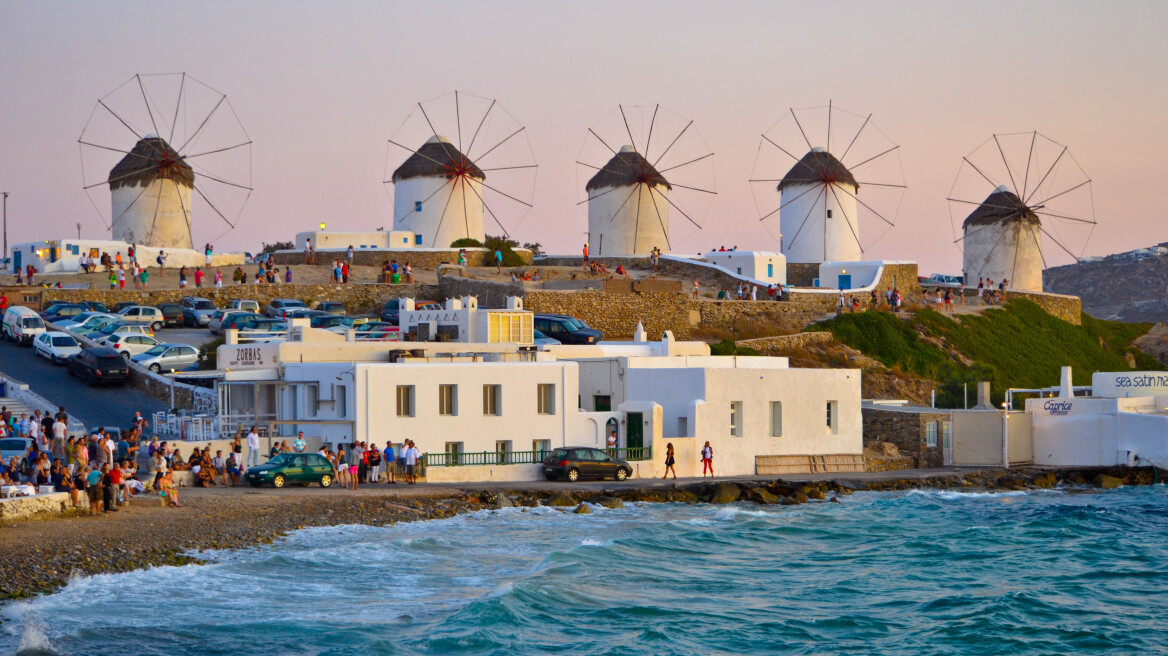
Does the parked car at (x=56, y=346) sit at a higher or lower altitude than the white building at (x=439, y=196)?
lower

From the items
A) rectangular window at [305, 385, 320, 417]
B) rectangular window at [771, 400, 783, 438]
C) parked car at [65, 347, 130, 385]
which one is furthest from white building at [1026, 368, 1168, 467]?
parked car at [65, 347, 130, 385]

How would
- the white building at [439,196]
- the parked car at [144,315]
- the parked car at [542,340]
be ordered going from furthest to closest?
1. the white building at [439,196]
2. the parked car at [144,315]
3. the parked car at [542,340]

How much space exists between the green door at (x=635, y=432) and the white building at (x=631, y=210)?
44.8 m

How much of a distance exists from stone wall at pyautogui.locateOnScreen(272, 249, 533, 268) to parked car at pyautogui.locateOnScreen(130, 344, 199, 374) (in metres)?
28.8

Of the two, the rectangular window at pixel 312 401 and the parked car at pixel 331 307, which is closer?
the rectangular window at pixel 312 401

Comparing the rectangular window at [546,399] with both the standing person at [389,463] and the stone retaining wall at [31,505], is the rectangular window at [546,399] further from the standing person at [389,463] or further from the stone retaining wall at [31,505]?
the stone retaining wall at [31,505]

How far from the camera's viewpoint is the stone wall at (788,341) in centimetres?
5797

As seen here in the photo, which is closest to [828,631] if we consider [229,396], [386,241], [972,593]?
[972,593]

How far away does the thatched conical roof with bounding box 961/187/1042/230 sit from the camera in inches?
3440

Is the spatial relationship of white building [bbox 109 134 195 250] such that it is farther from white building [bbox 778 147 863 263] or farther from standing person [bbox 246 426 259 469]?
standing person [bbox 246 426 259 469]

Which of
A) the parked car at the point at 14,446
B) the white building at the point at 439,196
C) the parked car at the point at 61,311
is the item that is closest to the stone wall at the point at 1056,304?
the white building at the point at 439,196

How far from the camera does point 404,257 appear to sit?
246ft

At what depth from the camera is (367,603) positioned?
955 inches

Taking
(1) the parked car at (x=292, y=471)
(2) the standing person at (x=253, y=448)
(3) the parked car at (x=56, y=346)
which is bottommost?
(1) the parked car at (x=292, y=471)
